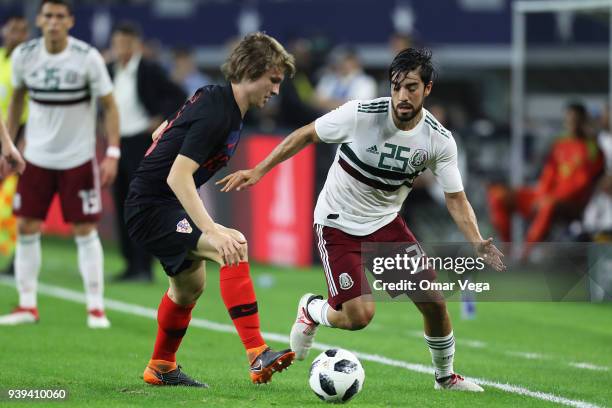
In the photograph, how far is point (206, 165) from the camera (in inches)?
282

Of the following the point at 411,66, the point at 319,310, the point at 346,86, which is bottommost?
the point at 319,310

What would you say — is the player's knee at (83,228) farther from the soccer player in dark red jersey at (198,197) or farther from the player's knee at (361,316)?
the player's knee at (361,316)

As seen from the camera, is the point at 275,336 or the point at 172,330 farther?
the point at 275,336

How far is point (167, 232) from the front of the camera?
7117 mm

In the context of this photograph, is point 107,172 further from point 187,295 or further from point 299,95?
point 299,95

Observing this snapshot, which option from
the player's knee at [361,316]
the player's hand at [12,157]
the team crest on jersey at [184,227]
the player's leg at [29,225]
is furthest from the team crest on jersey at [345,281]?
the player's leg at [29,225]

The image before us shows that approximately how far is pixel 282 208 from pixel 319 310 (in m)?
8.17

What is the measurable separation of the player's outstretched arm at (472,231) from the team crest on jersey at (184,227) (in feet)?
4.90

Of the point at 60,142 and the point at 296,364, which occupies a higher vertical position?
the point at 60,142

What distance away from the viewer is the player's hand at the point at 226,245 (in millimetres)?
6656

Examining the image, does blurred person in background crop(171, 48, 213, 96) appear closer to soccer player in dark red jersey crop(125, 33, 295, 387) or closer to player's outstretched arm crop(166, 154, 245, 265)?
soccer player in dark red jersey crop(125, 33, 295, 387)

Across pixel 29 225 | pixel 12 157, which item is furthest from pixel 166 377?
pixel 29 225

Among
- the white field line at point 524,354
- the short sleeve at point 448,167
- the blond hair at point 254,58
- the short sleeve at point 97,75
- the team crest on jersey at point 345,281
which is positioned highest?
the blond hair at point 254,58

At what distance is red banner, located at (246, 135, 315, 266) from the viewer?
15797mm
